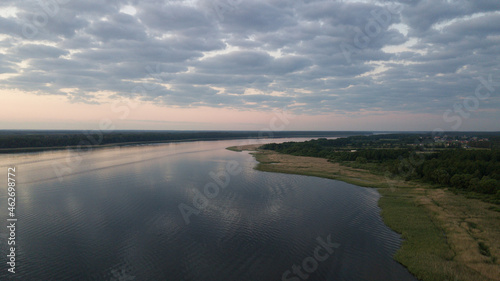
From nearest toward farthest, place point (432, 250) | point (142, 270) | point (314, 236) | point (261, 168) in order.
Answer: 1. point (142, 270)
2. point (432, 250)
3. point (314, 236)
4. point (261, 168)

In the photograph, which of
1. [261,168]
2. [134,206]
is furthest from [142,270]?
[261,168]

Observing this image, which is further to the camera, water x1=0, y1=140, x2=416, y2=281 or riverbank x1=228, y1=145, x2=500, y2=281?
water x1=0, y1=140, x2=416, y2=281

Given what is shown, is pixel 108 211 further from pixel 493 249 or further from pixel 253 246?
pixel 493 249

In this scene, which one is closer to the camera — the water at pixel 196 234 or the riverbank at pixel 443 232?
the riverbank at pixel 443 232

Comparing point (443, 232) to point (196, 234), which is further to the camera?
point (443, 232)
